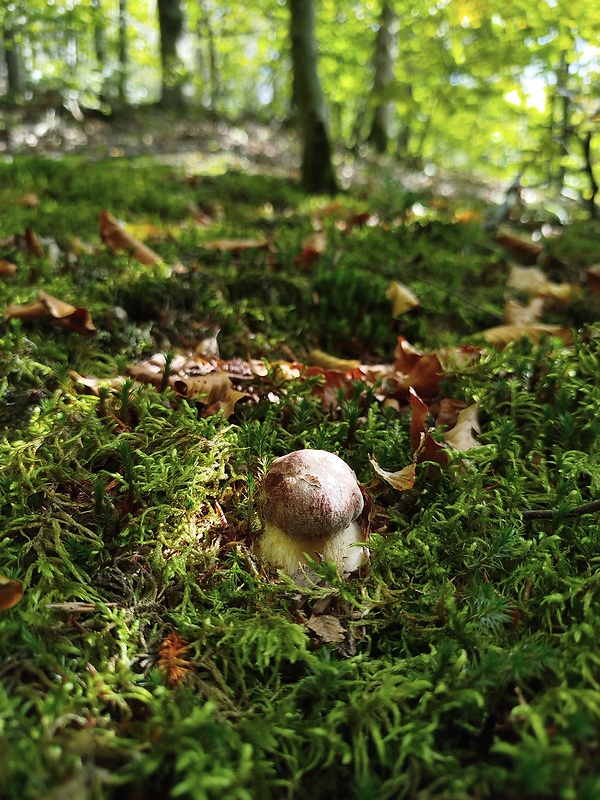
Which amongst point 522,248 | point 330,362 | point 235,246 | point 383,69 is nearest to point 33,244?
point 235,246

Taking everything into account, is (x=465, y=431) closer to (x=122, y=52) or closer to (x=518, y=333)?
(x=518, y=333)

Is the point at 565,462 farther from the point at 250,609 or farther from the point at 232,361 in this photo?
the point at 232,361

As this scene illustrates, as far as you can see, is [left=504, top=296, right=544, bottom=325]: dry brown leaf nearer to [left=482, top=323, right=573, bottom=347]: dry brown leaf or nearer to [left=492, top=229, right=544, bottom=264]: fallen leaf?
[left=482, top=323, right=573, bottom=347]: dry brown leaf

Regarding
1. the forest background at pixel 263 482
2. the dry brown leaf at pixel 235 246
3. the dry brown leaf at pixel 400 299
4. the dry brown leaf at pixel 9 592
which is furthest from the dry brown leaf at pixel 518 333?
the dry brown leaf at pixel 9 592

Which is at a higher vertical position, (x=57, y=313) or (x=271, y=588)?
(x=57, y=313)

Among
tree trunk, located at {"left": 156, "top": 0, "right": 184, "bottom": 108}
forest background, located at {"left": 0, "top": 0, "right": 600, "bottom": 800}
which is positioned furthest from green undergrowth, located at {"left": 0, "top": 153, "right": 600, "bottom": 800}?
tree trunk, located at {"left": 156, "top": 0, "right": 184, "bottom": 108}

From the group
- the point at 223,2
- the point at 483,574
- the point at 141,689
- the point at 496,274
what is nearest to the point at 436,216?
the point at 496,274
